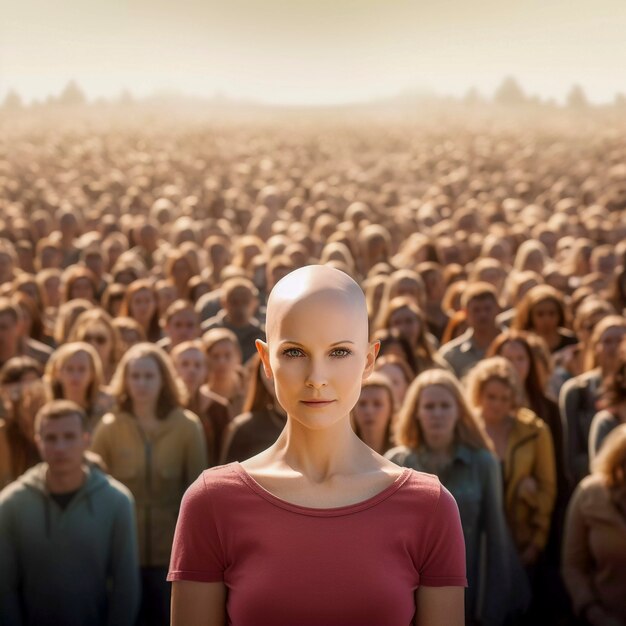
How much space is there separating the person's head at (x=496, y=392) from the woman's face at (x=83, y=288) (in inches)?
199

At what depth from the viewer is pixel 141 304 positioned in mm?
11367

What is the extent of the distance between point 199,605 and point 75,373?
6.13 m

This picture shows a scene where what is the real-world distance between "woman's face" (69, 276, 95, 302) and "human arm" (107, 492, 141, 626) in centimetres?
542

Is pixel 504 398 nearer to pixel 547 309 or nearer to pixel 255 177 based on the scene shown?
pixel 547 309

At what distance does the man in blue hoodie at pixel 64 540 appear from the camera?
6664mm

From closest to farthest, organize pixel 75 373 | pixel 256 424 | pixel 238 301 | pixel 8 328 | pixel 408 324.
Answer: pixel 256 424 < pixel 75 373 < pixel 408 324 < pixel 8 328 < pixel 238 301

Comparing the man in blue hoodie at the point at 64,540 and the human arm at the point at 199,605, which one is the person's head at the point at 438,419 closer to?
the man in blue hoodie at the point at 64,540

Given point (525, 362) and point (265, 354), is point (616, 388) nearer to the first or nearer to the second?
point (525, 362)

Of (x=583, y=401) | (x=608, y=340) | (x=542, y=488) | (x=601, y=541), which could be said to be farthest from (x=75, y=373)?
(x=601, y=541)

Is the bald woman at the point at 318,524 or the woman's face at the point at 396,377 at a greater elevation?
the bald woman at the point at 318,524

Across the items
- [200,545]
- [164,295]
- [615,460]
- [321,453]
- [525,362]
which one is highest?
[321,453]

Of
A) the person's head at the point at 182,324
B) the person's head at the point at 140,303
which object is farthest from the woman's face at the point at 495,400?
the person's head at the point at 140,303

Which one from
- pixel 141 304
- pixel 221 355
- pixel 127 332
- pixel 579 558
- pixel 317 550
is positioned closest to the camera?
pixel 317 550

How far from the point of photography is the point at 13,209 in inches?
859
